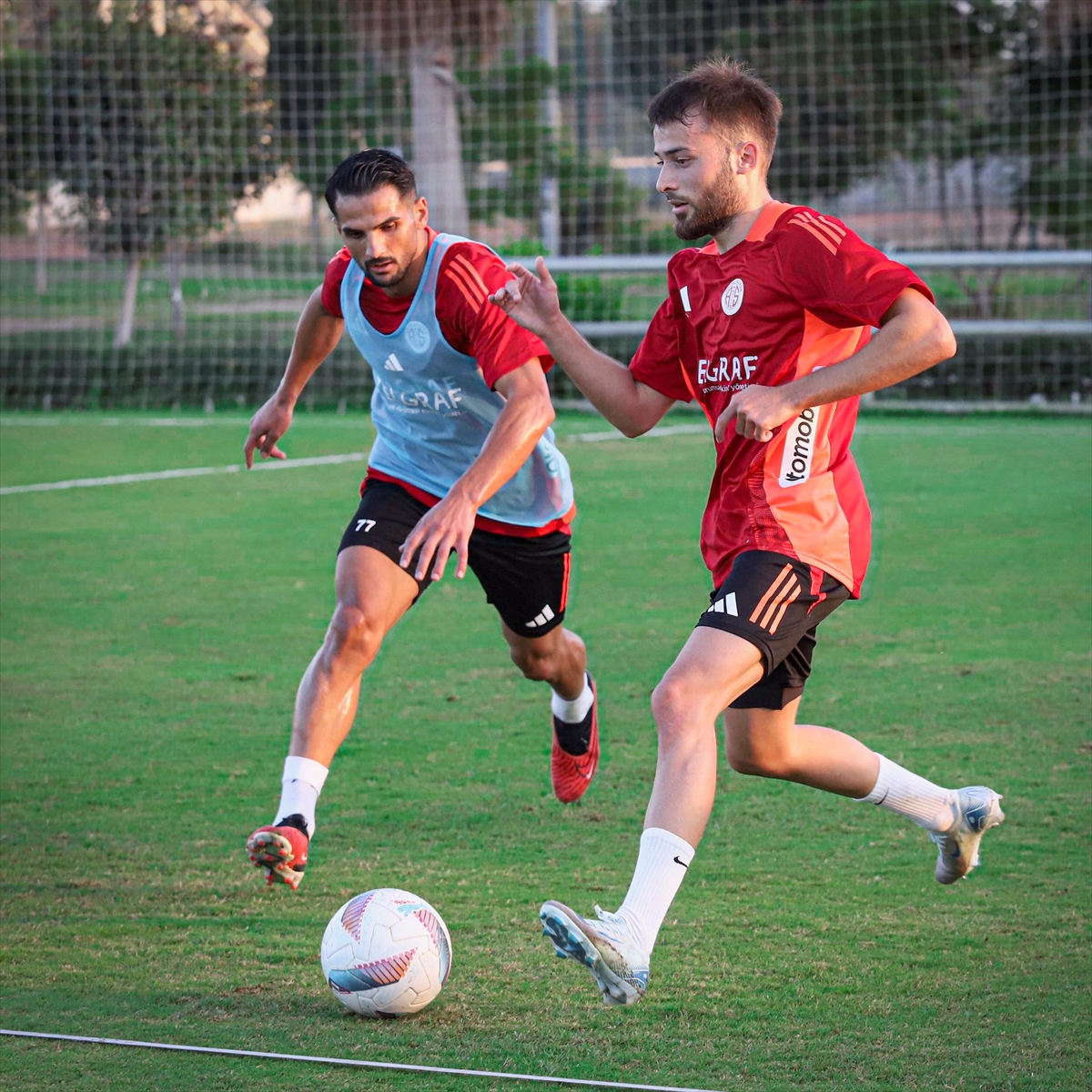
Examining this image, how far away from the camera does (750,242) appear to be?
3641mm

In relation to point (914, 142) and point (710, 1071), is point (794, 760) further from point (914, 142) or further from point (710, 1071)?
point (914, 142)

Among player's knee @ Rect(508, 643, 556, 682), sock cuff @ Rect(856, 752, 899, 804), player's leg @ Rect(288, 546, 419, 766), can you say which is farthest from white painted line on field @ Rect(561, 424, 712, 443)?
sock cuff @ Rect(856, 752, 899, 804)

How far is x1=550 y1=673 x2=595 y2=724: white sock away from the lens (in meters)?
5.09

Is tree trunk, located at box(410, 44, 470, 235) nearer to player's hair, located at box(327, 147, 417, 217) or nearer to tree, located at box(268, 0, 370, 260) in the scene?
tree, located at box(268, 0, 370, 260)

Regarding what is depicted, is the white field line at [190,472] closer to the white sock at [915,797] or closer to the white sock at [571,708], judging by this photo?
the white sock at [571,708]

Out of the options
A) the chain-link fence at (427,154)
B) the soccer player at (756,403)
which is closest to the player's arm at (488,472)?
the soccer player at (756,403)

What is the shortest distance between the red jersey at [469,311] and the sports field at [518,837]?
4.08ft

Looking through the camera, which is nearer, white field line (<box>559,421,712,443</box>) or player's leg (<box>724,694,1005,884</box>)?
player's leg (<box>724,694,1005,884</box>)

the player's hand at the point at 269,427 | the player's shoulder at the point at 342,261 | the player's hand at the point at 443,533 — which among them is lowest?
the player's hand at the point at 443,533

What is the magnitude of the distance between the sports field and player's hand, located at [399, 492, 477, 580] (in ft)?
3.07

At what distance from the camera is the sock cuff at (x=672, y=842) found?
308 centimetres

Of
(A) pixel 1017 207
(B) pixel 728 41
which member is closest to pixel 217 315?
(B) pixel 728 41

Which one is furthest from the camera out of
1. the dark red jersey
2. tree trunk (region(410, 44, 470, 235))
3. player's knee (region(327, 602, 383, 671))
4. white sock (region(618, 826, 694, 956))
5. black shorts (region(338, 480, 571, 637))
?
tree trunk (region(410, 44, 470, 235))

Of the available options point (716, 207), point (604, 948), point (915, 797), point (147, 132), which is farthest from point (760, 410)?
point (147, 132)
